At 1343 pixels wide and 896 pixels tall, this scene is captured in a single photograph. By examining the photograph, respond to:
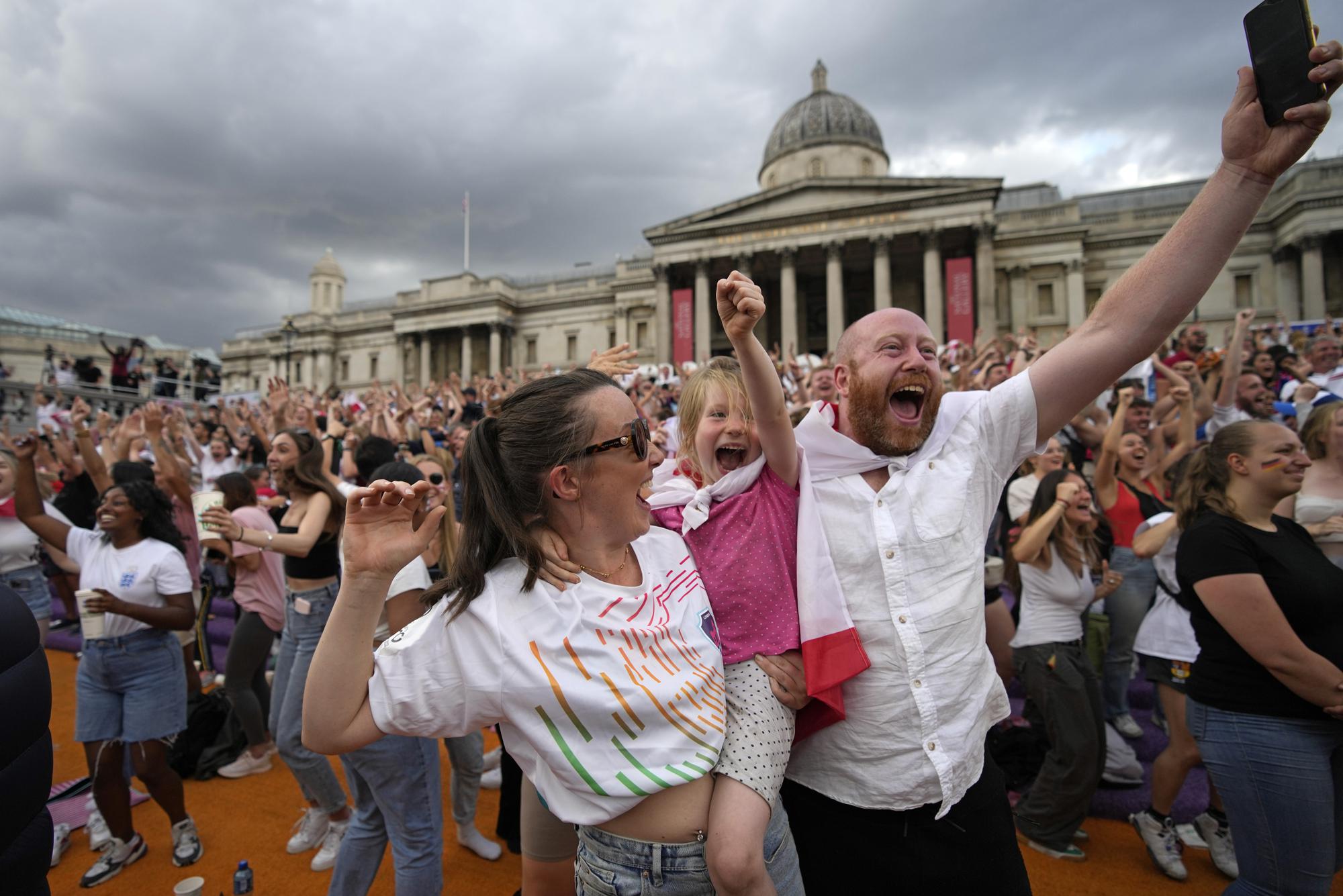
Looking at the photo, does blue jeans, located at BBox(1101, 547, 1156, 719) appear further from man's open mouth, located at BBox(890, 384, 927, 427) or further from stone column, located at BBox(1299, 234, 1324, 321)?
stone column, located at BBox(1299, 234, 1324, 321)

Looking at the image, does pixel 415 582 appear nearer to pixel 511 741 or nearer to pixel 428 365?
pixel 511 741

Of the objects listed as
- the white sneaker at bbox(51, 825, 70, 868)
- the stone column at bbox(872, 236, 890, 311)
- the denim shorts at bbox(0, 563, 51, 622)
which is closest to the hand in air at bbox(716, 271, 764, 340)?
the white sneaker at bbox(51, 825, 70, 868)

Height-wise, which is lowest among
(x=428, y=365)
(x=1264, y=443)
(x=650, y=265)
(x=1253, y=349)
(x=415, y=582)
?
(x=415, y=582)

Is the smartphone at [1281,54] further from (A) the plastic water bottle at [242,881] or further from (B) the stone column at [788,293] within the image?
(B) the stone column at [788,293]

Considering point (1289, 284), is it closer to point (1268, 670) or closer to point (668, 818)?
point (1268, 670)

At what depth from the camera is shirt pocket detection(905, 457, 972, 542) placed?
1900 millimetres

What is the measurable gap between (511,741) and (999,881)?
4.95 ft

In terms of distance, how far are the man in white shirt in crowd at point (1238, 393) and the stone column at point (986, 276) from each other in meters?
24.0

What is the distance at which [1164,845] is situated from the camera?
138 inches

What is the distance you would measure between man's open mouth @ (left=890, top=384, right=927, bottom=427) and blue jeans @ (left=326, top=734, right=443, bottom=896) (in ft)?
8.11

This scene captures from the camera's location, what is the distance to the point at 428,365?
44188 millimetres

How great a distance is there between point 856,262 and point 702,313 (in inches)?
337

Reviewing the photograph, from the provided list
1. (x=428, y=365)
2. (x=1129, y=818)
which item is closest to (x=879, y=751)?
(x=1129, y=818)

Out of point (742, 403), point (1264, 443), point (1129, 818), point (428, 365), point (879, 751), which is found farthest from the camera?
point (428, 365)
